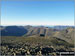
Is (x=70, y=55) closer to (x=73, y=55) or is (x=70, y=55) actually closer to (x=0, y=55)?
(x=73, y=55)

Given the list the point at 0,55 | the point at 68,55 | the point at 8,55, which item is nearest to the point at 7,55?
the point at 8,55

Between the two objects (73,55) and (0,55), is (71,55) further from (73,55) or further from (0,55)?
(0,55)

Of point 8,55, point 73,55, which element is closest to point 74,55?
point 73,55

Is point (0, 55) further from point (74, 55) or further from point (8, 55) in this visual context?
point (74, 55)

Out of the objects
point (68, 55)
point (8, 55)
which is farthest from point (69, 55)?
point (8, 55)

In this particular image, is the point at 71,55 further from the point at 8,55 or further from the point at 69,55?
the point at 8,55

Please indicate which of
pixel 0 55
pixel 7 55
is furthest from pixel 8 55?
pixel 0 55
